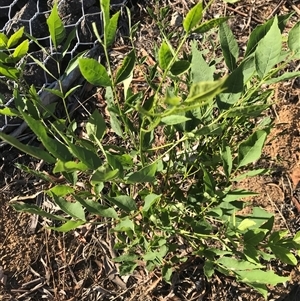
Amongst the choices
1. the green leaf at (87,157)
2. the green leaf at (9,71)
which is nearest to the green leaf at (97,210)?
the green leaf at (87,157)

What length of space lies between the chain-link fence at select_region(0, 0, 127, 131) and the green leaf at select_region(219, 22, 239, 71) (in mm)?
878

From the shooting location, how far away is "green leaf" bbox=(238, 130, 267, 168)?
2.81 ft

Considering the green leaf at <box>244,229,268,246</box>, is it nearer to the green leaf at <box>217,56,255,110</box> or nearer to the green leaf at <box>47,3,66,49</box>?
the green leaf at <box>217,56,255,110</box>

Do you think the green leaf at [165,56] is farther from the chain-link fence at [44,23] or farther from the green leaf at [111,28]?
the chain-link fence at [44,23]

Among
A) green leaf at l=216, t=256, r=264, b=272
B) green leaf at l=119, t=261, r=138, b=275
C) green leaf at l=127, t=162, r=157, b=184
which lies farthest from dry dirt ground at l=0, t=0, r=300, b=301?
green leaf at l=127, t=162, r=157, b=184

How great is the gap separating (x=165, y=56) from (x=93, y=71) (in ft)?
0.35

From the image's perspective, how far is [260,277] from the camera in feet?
3.03

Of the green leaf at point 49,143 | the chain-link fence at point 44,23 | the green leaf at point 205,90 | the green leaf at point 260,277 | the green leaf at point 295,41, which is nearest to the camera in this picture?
the green leaf at point 205,90

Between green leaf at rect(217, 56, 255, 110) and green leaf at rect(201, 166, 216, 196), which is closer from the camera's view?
green leaf at rect(217, 56, 255, 110)

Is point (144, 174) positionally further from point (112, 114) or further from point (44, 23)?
point (44, 23)

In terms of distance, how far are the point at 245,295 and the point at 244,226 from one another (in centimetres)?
65

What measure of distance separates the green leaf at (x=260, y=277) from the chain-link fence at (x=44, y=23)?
2.94 feet

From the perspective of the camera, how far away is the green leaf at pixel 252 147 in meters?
0.86

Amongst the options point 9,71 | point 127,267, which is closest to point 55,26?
point 9,71
